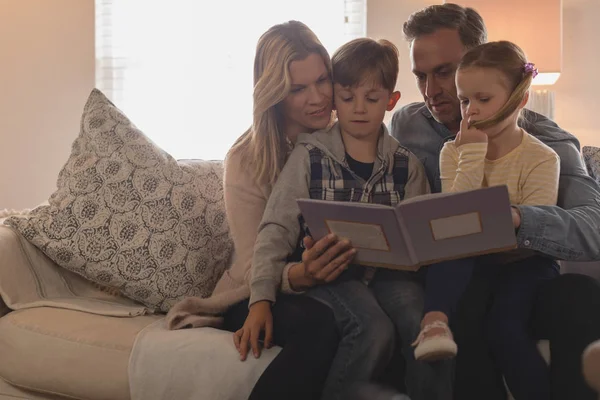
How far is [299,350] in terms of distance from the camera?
1445 mm

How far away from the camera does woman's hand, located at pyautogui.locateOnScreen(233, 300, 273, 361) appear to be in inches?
59.4

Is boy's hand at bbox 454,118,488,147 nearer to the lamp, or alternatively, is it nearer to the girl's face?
the girl's face

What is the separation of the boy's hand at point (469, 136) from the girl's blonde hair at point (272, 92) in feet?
1.29

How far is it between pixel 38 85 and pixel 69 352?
261cm

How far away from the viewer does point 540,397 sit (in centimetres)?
135

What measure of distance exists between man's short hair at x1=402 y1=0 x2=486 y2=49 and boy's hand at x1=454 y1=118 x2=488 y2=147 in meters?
0.46

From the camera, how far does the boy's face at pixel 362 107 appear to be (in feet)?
5.58

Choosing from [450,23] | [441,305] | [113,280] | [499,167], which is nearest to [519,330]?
[441,305]

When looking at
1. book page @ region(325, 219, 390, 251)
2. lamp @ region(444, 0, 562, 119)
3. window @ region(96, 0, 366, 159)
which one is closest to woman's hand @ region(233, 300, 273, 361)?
book page @ region(325, 219, 390, 251)

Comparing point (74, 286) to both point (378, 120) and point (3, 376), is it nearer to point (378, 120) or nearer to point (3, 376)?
point (3, 376)

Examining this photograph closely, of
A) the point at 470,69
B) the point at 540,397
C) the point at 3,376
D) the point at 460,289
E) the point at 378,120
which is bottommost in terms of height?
the point at 3,376

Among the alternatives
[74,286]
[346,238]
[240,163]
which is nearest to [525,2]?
[240,163]

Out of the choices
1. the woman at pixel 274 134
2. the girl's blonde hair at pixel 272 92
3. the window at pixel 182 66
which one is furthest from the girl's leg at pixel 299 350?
the window at pixel 182 66

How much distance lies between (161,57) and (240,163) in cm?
235
